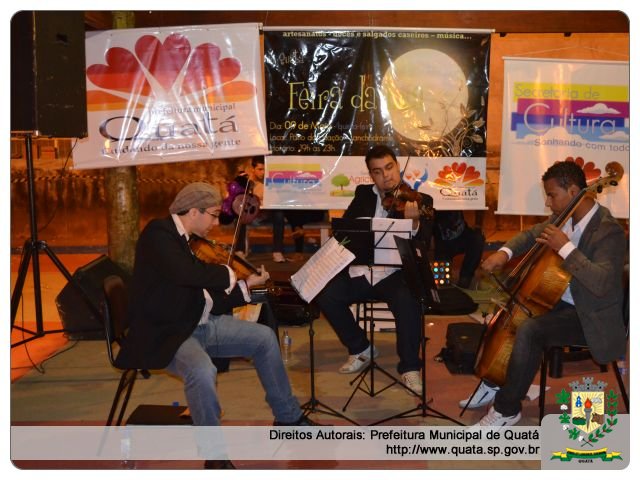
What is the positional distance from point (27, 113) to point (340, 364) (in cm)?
259

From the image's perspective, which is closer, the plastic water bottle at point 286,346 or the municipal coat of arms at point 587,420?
the municipal coat of arms at point 587,420

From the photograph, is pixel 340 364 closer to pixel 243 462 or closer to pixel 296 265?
pixel 243 462

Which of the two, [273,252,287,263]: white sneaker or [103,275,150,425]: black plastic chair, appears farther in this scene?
[273,252,287,263]: white sneaker

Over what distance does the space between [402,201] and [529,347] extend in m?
1.35

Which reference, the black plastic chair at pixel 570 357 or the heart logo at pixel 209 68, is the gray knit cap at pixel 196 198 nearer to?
the black plastic chair at pixel 570 357

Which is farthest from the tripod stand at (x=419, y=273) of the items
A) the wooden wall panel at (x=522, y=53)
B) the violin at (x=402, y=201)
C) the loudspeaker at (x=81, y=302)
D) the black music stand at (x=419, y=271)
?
the wooden wall panel at (x=522, y=53)

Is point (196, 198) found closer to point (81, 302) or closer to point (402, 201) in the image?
point (402, 201)

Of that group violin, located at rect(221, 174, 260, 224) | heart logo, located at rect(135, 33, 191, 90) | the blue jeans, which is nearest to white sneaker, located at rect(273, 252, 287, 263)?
violin, located at rect(221, 174, 260, 224)

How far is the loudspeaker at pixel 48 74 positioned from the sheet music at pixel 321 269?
1.85 metres

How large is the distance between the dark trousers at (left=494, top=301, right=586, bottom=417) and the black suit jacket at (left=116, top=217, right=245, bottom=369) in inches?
60.3

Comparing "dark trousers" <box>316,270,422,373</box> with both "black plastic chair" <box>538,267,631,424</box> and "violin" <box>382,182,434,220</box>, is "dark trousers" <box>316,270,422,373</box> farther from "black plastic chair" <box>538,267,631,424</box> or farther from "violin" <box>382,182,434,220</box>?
"black plastic chair" <box>538,267,631,424</box>

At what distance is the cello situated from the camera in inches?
143

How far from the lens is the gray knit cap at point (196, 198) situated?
11.6 ft

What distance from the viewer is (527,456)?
3.59 m
